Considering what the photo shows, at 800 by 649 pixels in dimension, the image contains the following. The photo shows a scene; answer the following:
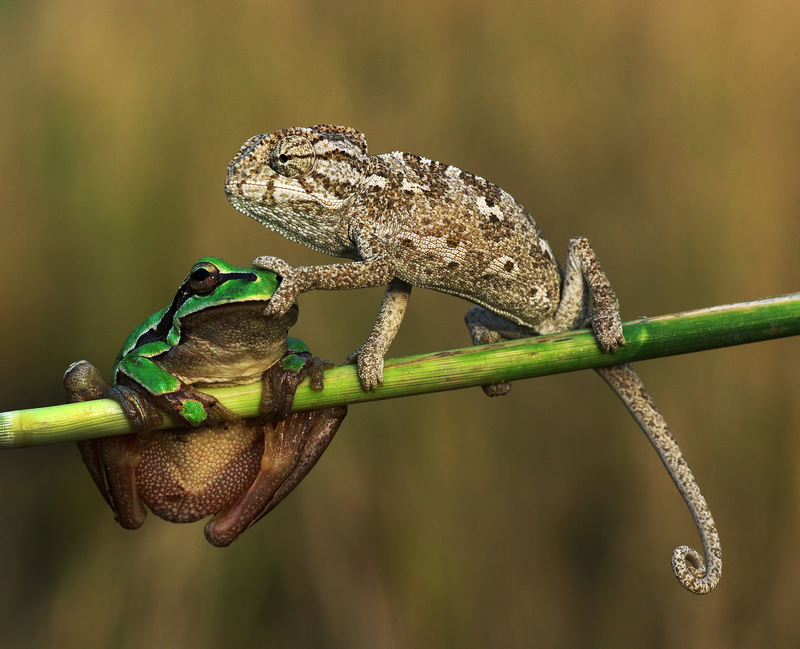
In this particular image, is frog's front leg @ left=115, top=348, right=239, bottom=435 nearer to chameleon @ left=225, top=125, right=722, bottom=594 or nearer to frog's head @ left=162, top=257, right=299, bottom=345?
frog's head @ left=162, top=257, right=299, bottom=345

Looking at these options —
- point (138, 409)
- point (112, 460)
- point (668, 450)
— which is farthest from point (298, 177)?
point (668, 450)

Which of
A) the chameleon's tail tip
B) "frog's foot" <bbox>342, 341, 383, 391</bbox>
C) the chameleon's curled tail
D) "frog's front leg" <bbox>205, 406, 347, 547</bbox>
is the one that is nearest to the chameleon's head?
"frog's foot" <bbox>342, 341, 383, 391</bbox>

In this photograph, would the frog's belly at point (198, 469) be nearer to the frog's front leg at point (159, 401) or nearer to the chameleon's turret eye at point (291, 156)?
the frog's front leg at point (159, 401)

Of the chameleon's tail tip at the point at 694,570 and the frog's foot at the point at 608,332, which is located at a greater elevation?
the frog's foot at the point at 608,332

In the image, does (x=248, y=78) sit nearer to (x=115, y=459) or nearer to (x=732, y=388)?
(x=115, y=459)

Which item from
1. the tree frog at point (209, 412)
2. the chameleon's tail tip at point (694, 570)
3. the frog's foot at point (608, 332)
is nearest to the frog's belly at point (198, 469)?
the tree frog at point (209, 412)

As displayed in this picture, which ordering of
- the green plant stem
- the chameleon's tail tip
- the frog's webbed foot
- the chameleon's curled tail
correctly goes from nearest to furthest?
the green plant stem → the frog's webbed foot → the chameleon's tail tip → the chameleon's curled tail

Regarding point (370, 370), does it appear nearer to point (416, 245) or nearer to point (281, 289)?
point (281, 289)
